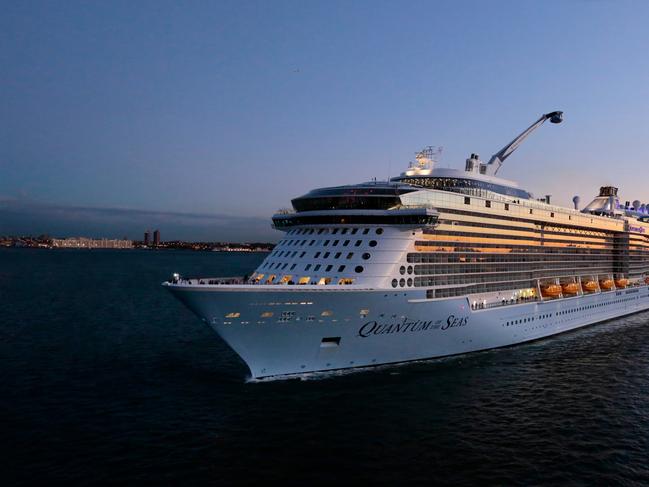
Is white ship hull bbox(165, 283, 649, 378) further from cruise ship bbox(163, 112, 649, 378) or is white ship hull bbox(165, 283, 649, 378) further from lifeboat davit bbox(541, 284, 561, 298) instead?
lifeboat davit bbox(541, 284, 561, 298)

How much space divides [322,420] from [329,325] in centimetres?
534

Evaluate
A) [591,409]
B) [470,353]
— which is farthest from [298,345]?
[591,409]

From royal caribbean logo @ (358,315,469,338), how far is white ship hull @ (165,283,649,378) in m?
0.06

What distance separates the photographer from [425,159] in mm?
40312

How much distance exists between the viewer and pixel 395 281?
28359 mm

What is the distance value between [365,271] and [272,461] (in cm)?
1209

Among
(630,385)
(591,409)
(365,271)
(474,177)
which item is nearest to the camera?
(591,409)

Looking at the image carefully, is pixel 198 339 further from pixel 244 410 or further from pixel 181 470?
pixel 181 470

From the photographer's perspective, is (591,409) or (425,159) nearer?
(591,409)

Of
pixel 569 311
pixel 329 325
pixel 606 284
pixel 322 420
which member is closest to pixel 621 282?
pixel 606 284

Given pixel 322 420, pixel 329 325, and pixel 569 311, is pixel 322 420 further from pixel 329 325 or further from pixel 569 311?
pixel 569 311

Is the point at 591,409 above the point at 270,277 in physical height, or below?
below

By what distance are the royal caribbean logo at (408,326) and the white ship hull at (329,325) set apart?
0.20 ft

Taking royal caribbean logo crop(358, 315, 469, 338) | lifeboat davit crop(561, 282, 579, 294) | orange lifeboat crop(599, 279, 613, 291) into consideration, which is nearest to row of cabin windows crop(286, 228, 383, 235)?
royal caribbean logo crop(358, 315, 469, 338)
